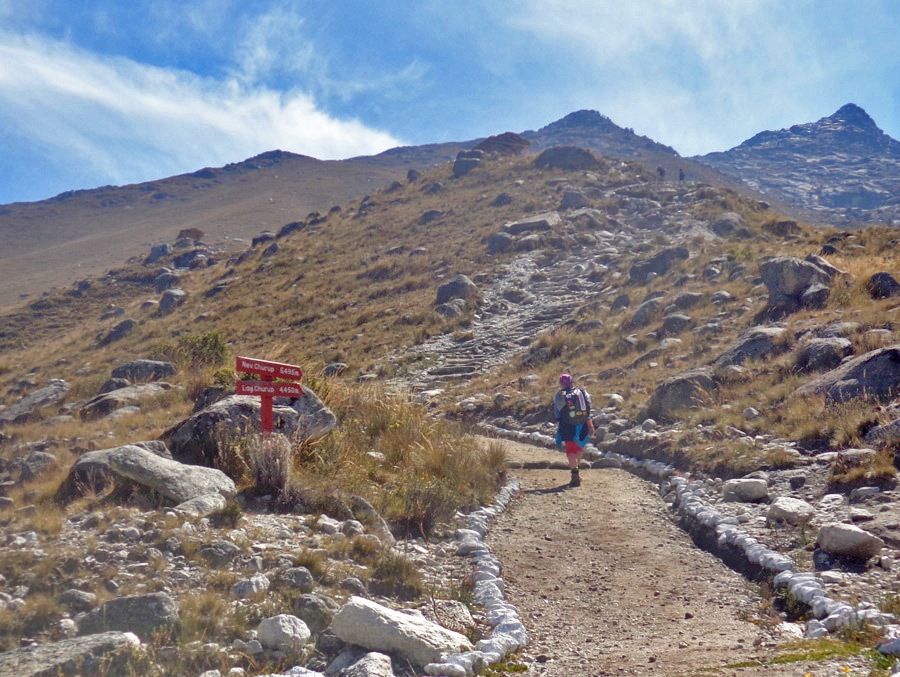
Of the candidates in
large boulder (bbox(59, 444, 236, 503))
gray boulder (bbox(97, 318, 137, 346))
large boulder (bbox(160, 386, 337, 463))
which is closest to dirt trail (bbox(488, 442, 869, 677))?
large boulder (bbox(160, 386, 337, 463))

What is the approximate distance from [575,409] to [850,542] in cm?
474

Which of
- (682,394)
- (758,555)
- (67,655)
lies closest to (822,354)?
(682,394)

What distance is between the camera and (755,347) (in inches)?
462

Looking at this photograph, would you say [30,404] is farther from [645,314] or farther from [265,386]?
[645,314]

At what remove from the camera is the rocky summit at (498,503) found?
13.4 feet

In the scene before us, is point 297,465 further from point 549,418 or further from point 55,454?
point 549,418

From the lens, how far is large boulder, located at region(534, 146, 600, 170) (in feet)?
161

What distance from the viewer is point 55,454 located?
8891 mm

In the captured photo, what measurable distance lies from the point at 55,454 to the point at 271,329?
18293 millimetres

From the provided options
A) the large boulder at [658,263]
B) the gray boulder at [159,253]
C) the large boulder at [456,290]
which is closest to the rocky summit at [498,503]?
the large boulder at [658,263]

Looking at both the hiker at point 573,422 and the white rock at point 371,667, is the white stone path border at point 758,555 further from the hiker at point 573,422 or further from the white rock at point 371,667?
the white rock at point 371,667

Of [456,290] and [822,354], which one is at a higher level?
[456,290]

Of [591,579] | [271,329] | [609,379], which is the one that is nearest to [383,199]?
[271,329]

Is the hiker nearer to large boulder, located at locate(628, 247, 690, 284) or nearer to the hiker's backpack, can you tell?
the hiker's backpack
